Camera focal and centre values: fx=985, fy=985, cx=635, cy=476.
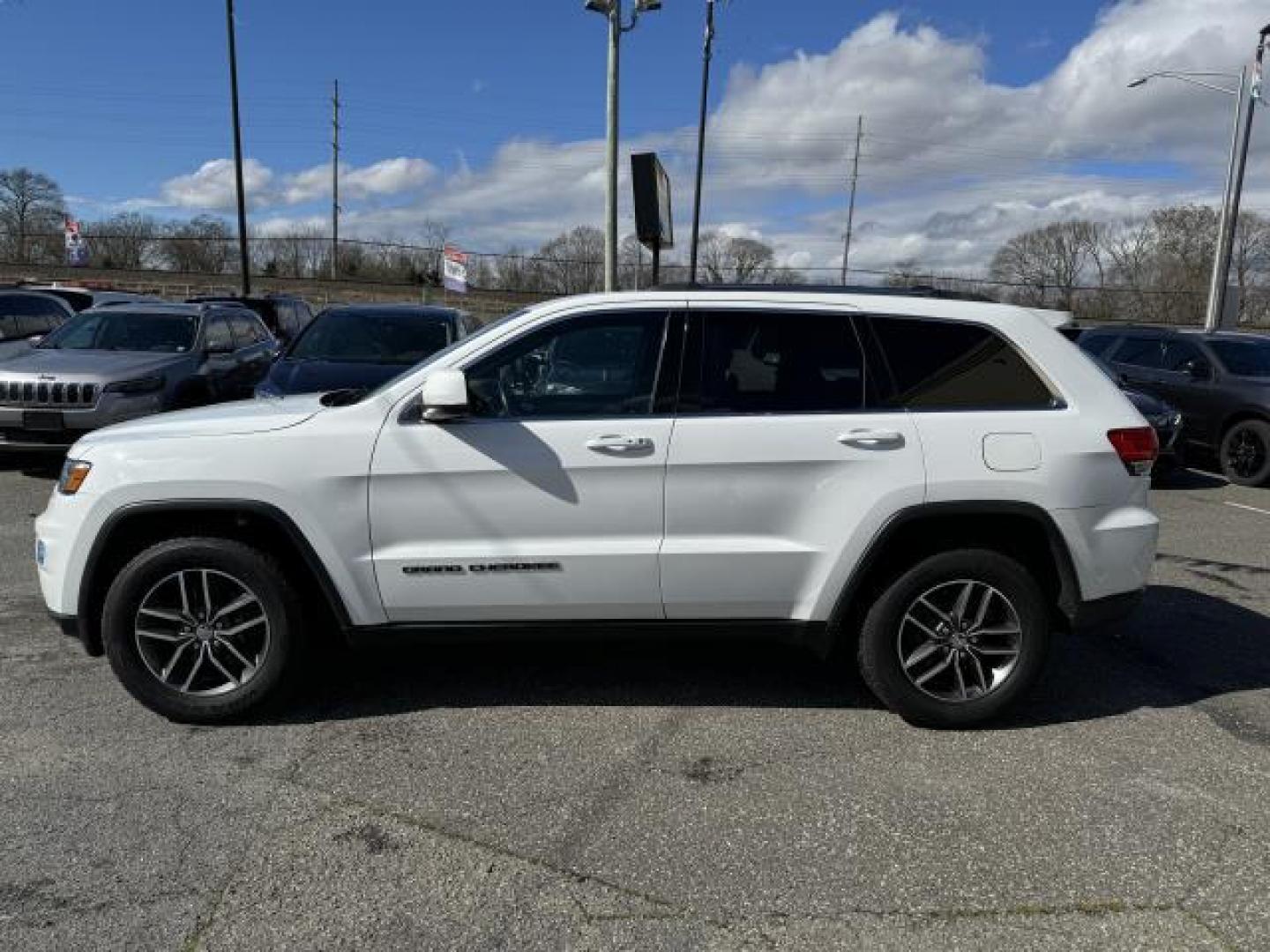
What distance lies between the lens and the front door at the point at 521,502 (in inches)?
149

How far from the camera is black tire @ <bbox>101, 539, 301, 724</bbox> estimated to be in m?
3.82

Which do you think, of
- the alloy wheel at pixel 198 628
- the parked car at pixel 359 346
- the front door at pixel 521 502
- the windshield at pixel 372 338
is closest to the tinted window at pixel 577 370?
the front door at pixel 521 502

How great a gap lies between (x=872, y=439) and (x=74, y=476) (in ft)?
10.3

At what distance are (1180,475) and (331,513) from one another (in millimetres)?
10913

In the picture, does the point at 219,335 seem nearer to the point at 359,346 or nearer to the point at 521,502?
the point at 359,346

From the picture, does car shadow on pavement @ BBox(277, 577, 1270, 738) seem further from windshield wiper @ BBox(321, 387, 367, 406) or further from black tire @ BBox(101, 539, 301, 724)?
windshield wiper @ BBox(321, 387, 367, 406)

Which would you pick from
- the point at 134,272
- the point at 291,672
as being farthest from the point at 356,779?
the point at 134,272

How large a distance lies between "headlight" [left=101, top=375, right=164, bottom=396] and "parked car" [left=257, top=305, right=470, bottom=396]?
4.02 ft

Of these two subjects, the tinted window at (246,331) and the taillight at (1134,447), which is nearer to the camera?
the taillight at (1134,447)

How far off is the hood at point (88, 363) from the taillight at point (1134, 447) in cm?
831

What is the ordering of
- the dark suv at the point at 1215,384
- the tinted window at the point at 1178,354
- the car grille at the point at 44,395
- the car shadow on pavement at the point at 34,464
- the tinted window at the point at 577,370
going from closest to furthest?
the tinted window at the point at 577,370, the car grille at the point at 44,395, the car shadow on pavement at the point at 34,464, the dark suv at the point at 1215,384, the tinted window at the point at 1178,354

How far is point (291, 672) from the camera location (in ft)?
12.9

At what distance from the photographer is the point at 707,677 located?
4.57 meters

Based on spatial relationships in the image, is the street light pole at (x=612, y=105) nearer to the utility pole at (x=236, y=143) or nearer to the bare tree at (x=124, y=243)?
the utility pole at (x=236, y=143)
